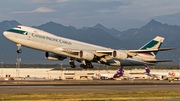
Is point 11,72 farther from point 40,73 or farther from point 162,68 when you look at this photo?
Answer: point 162,68

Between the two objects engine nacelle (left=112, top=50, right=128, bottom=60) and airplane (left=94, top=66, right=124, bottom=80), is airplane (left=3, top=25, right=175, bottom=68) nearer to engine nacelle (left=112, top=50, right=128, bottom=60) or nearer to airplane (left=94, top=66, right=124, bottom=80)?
engine nacelle (left=112, top=50, right=128, bottom=60)

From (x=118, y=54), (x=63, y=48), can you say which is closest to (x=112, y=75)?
(x=118, y=54)

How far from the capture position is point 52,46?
54.8 metres

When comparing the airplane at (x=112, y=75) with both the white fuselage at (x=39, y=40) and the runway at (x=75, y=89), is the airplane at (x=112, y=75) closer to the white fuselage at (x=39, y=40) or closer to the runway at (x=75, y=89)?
the white fuselage at (x=39, y=40)

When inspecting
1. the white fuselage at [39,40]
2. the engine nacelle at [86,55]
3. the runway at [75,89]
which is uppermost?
the white fuselage at [39,40]

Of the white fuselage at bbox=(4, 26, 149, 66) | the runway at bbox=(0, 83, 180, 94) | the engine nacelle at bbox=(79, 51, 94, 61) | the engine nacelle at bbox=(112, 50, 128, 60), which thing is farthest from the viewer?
the engine nacelle at bbox=(112, 50, 128, 60)

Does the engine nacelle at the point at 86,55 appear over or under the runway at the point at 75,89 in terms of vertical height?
over

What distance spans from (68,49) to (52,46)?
131 inches

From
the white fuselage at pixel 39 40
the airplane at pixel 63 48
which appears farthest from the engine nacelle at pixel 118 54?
the white fuselage at pixel 39 40

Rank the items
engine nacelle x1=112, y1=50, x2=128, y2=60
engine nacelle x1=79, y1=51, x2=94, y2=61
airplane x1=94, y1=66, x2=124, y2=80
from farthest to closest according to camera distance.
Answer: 1. airplane x1=94, y1=66, x2=124, y2=80
2. engine nacelle x1=112, y1=50, x2=128, y2=60
3. engine nacelle x1=79, y1=51, x2=94, y2=61

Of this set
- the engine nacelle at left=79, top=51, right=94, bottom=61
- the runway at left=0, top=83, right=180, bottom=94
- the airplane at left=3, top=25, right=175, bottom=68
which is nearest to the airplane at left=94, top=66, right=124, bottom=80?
the airplane at left=3, top=25, right=175, bottom=68

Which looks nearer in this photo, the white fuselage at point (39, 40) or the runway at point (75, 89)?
the runway at point (75, 89)

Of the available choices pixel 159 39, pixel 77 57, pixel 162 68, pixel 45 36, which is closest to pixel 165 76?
pixel 159 39

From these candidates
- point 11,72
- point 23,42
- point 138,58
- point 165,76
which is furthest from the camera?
point 11,72
